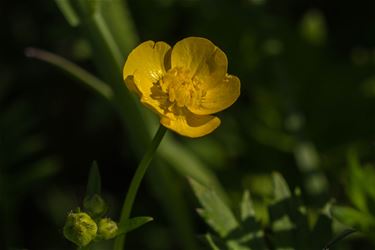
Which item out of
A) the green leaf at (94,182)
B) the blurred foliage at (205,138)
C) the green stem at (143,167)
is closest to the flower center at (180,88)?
the green stem at (143,167)

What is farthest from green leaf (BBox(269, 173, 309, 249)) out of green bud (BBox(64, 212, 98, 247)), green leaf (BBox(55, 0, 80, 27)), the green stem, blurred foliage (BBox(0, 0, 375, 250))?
green leaf (BBox(55, 0, 80, 27))

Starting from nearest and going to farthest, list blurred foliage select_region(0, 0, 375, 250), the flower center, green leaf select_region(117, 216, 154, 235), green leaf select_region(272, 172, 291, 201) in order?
green leaf select_region(117, 216, 154, 235) < the flower center < green leaf select_region(272, 172, 291, 201) < blurred foliage select_region(0, 0, 375, 250)

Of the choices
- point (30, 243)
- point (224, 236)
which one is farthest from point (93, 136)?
point (224, 236)

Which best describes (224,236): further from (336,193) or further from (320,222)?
(336,193)

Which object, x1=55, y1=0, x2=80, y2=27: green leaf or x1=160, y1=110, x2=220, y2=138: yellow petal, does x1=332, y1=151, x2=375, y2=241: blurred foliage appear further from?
x1=55, y1=0, x2=80, y2=27: green leaf

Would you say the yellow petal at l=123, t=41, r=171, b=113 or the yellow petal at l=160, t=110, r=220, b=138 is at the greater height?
the yellow petal at l=123, t=41, r=171, b=113
